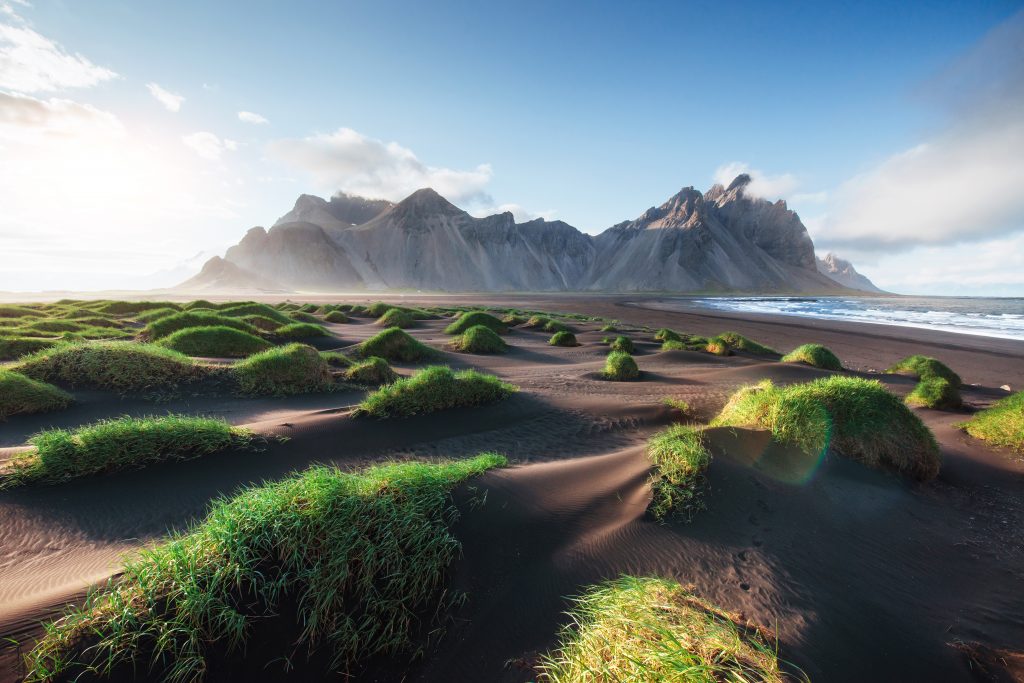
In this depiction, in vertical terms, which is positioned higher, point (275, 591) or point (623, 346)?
point (275, 591)

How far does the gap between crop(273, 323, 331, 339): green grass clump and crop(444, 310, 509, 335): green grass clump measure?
609cm

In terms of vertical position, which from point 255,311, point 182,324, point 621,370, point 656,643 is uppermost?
point 255,311

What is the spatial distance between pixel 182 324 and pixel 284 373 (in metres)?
8.26

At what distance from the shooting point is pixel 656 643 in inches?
82.2

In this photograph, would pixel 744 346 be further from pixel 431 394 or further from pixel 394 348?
pixel 431 394

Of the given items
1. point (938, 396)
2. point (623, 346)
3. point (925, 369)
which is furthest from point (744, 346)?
point (938, 396)

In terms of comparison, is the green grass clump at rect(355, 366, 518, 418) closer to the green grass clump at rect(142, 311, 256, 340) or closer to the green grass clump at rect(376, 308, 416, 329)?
the green grass clump at rect(142, 311, 256, 340)

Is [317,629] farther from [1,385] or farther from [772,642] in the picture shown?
[1,385]

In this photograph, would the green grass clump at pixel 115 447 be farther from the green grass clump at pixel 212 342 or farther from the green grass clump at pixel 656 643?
the green grass clump at pixel 212 342

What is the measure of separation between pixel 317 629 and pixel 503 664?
123cm

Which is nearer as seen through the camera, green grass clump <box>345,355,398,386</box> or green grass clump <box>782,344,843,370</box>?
green grass clump <box>345,355,398,386</box>

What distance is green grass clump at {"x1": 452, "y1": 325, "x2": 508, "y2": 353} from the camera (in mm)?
16344

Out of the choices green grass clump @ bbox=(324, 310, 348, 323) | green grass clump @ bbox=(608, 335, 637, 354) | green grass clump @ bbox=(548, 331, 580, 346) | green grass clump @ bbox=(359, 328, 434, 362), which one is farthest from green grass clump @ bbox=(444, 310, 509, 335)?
green grass clump @ bbox=(324, 310, 348, 323)

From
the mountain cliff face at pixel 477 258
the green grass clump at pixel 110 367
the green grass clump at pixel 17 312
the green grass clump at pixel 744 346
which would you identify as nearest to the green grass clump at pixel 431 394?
the green grass clump at pixel 110 367
